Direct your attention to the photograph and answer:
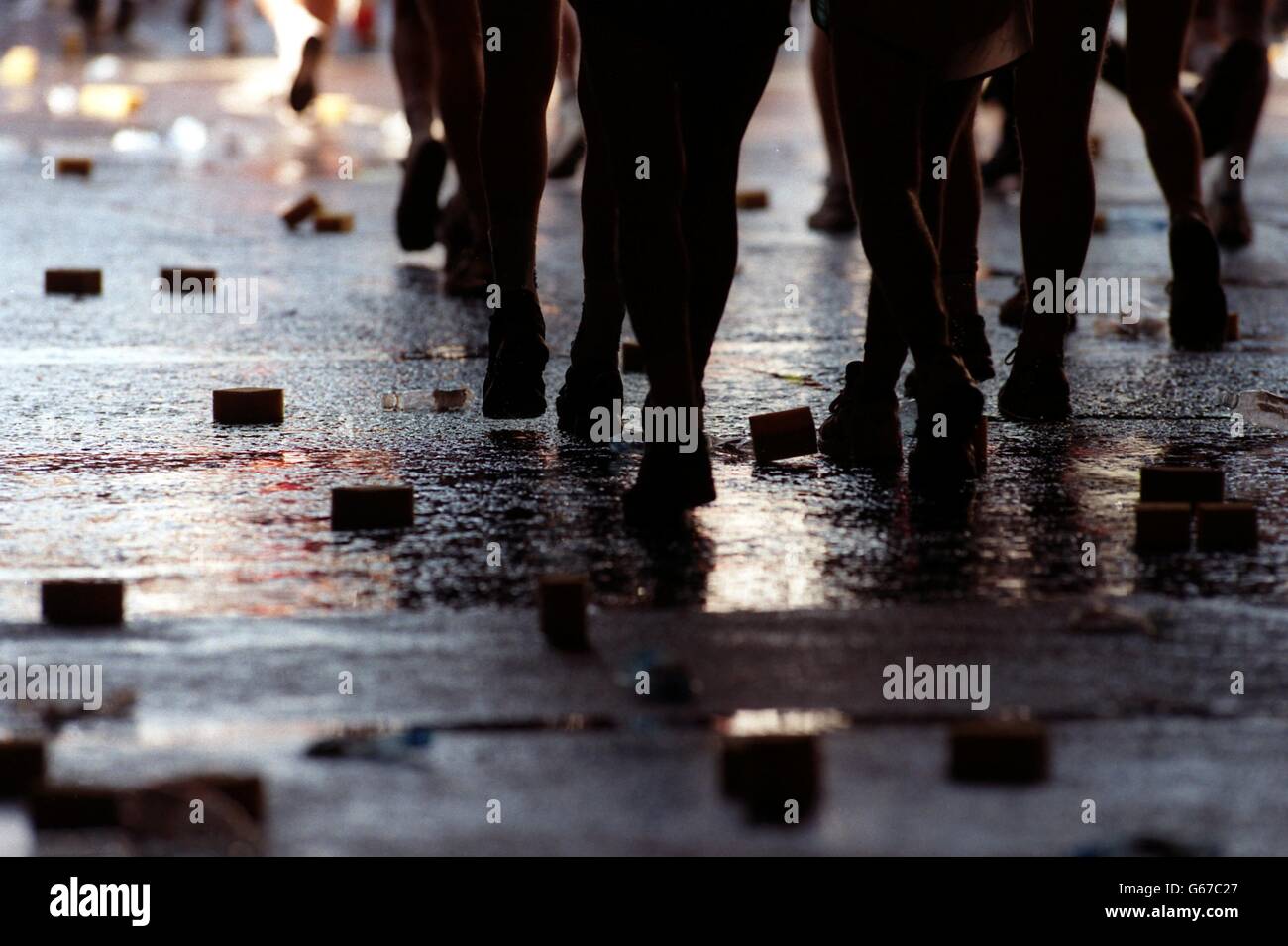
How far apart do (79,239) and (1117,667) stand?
18.5 ft

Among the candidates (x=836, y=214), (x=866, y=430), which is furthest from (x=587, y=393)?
(x=836, y=214)

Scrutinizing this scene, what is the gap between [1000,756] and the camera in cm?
261

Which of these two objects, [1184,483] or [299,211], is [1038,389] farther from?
[299,211]

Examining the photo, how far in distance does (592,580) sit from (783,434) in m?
1.02

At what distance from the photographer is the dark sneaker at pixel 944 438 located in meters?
4.10

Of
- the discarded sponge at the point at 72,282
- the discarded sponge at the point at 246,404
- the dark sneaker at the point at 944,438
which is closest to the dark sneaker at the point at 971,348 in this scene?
the dark sneaker at the point at 944,438

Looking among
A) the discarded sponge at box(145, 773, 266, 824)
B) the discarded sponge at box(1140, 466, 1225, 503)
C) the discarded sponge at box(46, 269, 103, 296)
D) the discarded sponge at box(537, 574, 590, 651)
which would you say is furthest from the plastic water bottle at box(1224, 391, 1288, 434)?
the discarded sponge at box(46, 269, 103, 296)

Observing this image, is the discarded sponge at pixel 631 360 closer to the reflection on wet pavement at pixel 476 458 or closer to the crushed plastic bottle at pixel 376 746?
the reflection on wet pavement at pixel 476 458

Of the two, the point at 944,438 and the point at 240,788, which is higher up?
the point at 944,438

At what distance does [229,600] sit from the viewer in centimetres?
338

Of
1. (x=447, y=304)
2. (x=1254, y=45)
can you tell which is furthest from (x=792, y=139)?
(x=447, y=304)

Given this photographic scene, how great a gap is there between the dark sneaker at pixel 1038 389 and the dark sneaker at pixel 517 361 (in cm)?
101

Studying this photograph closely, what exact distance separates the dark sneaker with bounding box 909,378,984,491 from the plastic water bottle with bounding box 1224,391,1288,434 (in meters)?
0.99

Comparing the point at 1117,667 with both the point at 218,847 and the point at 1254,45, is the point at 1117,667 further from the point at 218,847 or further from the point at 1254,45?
the point at 1254,45
